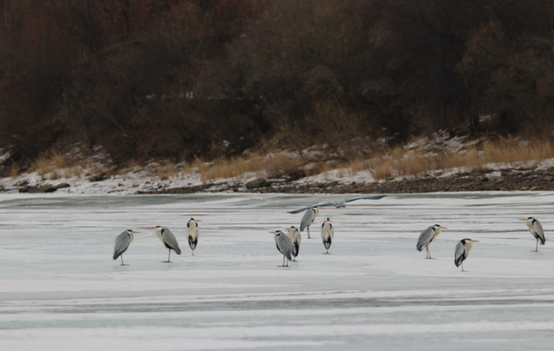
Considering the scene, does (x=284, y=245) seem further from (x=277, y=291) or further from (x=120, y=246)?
(x=120, y=246)

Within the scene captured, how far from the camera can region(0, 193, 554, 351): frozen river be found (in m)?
5.34

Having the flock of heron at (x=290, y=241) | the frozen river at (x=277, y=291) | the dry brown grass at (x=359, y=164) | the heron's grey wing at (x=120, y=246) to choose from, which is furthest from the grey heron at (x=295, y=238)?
the dry brown grass at (x=359, y=164)

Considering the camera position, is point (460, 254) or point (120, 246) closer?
point (460, 254)

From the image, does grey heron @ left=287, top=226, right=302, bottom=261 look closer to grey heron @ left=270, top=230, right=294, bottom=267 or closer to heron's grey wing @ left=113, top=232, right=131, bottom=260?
grey heron @ left=270, top=230, right=294, bottom=267

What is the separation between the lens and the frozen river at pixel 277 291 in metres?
5.34

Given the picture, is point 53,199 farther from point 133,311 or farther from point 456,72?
point 133,311

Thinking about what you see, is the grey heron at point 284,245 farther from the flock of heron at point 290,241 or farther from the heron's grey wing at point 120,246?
the heron's grey wing at point 120,246

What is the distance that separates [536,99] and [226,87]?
48.4 ft

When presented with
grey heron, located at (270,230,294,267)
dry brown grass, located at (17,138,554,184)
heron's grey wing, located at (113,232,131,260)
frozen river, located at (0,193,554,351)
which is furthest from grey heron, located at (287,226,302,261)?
dry brown grass, located at (17,138,554,184)

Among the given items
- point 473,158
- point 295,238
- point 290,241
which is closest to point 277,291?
point 290,241

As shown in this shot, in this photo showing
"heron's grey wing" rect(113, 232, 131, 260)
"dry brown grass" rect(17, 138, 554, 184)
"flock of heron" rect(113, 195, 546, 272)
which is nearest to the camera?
"flock of heron" rect(113, 195, 546, 272)

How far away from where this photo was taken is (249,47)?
35875 millimetres

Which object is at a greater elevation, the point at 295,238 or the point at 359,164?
the point at 359,164

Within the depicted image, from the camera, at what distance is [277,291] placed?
7176mm
